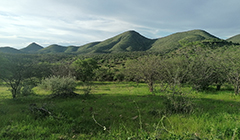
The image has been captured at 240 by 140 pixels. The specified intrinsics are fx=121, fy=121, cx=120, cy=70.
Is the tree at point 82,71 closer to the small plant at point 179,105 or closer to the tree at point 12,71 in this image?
the tree at point 12,71

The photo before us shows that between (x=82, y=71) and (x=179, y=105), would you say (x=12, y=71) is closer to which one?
(x=179, y=105)

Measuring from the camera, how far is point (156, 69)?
11273 mm

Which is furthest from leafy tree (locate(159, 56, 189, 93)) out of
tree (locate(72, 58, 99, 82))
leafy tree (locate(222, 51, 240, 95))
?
tree (locate(72, 58, 99, 82))

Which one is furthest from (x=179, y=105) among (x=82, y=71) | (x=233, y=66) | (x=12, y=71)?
(x=82, y=71)

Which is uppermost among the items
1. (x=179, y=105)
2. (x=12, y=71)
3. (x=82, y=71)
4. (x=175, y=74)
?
(x=12, y=71)

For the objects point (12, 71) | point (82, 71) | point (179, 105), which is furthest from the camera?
point (82, 71)

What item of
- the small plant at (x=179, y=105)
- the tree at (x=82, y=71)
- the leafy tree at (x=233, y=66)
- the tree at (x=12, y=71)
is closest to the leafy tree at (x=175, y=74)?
the small plant at (x=179, y=105)

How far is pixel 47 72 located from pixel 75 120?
26.3m

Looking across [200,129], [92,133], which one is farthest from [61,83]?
[200,129]

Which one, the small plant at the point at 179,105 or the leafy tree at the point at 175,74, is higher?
the leafy tree at the point at 175,74

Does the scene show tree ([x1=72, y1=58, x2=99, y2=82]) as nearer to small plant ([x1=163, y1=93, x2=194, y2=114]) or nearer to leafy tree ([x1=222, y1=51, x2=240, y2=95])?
leafy tree ([x1=222, y1=51, x2=240, y2=95])

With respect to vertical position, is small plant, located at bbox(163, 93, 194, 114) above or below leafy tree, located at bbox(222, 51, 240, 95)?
below

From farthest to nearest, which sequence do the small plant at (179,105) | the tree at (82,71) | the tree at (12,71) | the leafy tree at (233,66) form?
the tree at (82,71) → the tree at (12,71) → the leafy tree at (233,66) → the small plant at (179,105)

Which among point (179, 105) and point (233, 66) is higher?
point (233, 66)
